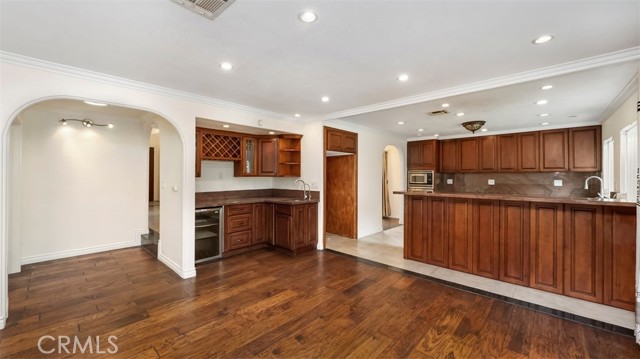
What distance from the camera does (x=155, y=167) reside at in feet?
28.5

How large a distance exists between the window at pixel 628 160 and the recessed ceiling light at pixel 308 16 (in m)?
4.31

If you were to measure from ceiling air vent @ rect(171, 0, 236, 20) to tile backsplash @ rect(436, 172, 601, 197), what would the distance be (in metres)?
6.47

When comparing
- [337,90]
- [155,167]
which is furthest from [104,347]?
[155,167]

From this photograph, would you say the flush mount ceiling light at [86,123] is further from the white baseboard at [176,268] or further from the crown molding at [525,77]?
the crown molding at [525,77]

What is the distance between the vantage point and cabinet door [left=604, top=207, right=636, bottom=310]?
8.64 ft

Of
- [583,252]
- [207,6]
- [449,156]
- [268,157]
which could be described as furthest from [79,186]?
[449,156]

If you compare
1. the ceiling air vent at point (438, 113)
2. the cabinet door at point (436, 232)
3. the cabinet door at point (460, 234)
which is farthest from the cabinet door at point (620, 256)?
the ceiling air vent at point (438, 113)

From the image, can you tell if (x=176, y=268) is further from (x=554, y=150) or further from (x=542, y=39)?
(x=554, y=150)

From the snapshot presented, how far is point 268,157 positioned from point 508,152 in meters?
5.31

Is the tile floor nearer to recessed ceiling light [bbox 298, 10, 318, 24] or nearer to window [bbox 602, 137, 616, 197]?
window [bbox 602, 137, 616, 197]

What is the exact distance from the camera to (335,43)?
219 cm

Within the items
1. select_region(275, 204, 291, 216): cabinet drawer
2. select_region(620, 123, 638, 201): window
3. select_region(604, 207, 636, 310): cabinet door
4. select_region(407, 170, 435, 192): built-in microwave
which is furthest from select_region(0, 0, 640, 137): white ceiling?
select_region(407, 170, 435, 192): built-in microwave

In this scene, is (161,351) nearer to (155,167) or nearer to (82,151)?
(82,151)

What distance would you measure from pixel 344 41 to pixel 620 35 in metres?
2.16
